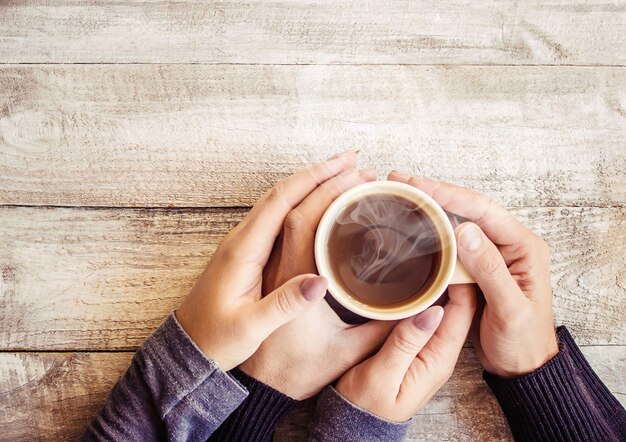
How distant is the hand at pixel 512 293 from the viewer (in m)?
0.93

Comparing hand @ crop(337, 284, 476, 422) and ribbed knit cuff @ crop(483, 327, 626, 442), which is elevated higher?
hand @ crop(337, 284, 476, 422)

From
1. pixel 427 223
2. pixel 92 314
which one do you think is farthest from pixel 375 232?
pixel 92 314

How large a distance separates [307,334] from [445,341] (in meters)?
0.23

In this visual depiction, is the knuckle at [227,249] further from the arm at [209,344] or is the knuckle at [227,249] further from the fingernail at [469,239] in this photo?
the fingernail at [469,239]

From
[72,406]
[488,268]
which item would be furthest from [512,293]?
[72,406]

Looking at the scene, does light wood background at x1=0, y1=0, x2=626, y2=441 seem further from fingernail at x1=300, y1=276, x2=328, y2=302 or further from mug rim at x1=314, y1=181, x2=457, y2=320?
fingernail at x1=300, y1=276, x2=328, y2=302

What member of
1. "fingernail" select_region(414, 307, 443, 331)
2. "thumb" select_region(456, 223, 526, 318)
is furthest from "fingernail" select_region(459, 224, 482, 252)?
"fingernail" select_region(414, 307, 443, 331)

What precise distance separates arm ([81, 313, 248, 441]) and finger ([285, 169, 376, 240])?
0.25 m

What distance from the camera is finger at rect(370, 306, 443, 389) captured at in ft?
2.93

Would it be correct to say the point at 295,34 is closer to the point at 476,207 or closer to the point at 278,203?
the point at 278,203

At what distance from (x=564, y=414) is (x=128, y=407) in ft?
2.40

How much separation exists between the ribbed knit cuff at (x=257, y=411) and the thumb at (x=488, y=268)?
377 millimetres

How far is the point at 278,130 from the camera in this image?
1.07 m

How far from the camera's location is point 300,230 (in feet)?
3.06
